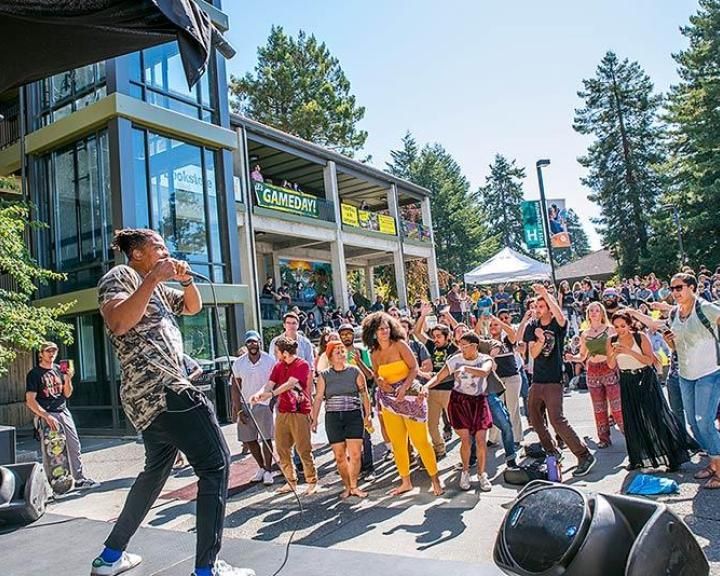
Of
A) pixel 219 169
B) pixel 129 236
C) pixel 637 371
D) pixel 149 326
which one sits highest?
pixel 219 169

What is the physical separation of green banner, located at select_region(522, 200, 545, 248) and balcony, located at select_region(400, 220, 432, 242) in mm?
8210

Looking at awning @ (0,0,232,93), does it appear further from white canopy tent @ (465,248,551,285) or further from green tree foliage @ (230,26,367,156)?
green tree foliage @ (230,26,367,156)

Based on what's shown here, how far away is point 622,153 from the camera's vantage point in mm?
37719

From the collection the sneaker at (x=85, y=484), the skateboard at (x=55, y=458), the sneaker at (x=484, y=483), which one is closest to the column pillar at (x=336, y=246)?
the sneaker at (x=85, y=484)

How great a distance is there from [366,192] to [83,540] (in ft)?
74.8

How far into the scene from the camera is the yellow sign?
69.1 feet

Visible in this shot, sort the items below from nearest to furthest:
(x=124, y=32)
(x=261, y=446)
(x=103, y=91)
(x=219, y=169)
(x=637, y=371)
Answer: (x=124, y=32) → (x=637, y=371) → (x=261, y=446) → (x=103, y=91) → (x=219, y=169)

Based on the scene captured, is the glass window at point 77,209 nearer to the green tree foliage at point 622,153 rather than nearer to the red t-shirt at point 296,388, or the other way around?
the red t-shirt at point 296,388

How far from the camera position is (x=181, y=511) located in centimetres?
534

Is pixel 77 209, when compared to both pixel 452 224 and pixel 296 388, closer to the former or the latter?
pixel 296 388

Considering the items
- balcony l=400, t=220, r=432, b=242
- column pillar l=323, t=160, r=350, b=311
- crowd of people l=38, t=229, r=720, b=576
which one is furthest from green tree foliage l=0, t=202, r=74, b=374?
balcony l=400, t=220, r=432, b=242

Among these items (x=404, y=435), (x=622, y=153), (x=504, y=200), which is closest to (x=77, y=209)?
(x=404, y=435)

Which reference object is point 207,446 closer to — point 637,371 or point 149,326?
point 149,326

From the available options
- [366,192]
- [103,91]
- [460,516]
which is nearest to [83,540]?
[460,516]
